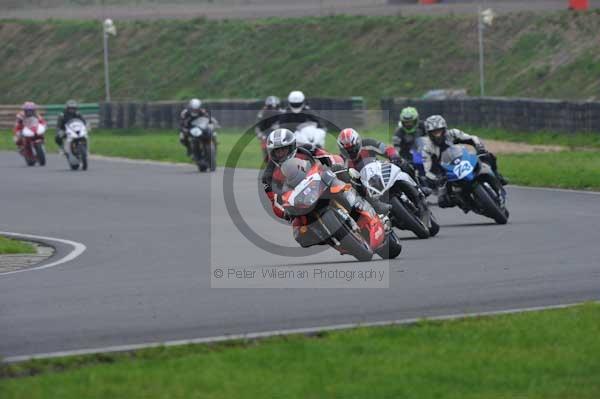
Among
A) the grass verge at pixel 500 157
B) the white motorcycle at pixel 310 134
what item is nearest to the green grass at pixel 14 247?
the white motorcycle at pixel 310 134

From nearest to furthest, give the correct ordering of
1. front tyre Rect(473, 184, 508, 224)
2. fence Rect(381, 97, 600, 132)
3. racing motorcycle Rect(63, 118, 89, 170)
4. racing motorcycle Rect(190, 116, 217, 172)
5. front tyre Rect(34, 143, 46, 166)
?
1. front tyre Rect(473, 184, 508, 224)
2. racing motorcycle Rect(190, 116, 217, 172)
3. racing motorcycle Rect(63, 118, 89, 170)
4. fence Rect(381, 97, 600, 132)
5. front tyre Rect(34, 143, 46, 166)

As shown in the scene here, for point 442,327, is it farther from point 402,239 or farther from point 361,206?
point 402,239

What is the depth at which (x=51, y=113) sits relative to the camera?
4581cm

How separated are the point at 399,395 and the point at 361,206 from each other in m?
5.73

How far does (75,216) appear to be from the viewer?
19219 millimetres

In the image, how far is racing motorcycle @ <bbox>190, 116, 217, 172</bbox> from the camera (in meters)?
27.9

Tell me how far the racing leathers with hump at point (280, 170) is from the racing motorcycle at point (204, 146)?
15175 mm

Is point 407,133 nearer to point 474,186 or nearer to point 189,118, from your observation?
point 474,186

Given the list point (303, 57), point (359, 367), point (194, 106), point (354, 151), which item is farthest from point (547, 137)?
point (359, 367)

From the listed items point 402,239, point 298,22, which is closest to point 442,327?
point 402,239

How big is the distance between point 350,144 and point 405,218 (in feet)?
3.21

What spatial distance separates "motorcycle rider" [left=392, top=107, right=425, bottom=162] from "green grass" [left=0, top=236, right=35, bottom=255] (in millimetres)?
6233

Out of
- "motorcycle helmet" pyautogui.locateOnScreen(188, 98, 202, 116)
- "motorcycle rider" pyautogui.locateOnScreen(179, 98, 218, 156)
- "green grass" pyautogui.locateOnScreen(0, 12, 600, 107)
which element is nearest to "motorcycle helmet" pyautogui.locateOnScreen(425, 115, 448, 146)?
"motorcycle rider" pyautogui.locateOnScreen(179, 98, 218, 156)

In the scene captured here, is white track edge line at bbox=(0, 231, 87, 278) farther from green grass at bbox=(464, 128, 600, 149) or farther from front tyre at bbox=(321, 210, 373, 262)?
green grass at bbox=(464, 128, 600, 149)
